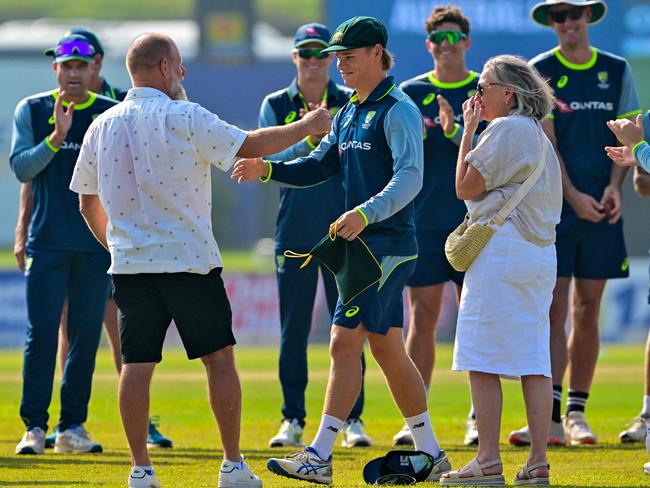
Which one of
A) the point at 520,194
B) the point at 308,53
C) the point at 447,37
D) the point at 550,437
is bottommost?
the point at 550,437

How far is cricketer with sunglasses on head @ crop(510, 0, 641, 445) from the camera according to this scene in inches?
350

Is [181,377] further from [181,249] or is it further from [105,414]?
[181,249]

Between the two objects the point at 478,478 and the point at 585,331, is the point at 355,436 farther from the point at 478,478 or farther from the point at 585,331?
the point at 478,478

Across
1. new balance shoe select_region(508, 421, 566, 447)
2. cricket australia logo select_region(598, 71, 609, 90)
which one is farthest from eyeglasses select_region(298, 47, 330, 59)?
new balance shoe select_region(508, 421, 566, 447)

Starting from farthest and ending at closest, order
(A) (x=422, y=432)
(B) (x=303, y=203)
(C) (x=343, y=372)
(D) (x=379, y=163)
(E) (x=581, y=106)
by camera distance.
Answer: (B) (x=303, y=203) → (E) (x=581, y=106) → (A) (x=422, y=432) → (D) (x=379, y=163) → (C) (x=343, y=372)

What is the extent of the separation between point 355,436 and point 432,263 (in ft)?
4.04

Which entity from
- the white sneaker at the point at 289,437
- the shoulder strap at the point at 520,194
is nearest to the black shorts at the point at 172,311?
the shoulder strap at the point at 520,194

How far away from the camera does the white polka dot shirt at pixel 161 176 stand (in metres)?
6.37

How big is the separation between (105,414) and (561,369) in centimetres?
474

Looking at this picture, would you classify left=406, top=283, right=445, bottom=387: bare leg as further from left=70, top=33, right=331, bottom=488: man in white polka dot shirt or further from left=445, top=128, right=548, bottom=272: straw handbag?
left=70, top=33, right=331, bottom=488: man in white polka dot shirt

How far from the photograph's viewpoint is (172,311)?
648cm

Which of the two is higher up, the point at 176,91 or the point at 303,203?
the point at 176,91

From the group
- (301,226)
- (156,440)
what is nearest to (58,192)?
(301,226)

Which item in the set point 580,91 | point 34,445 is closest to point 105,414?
point 34,445
